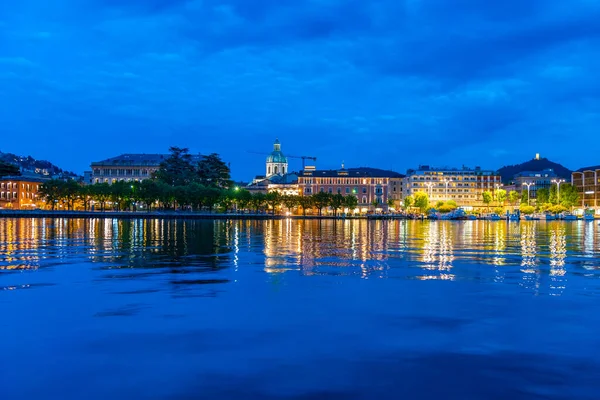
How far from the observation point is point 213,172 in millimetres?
160875

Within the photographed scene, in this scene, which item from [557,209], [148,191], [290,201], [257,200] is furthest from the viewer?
[557,209]

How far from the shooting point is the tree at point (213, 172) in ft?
523

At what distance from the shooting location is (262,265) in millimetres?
27016

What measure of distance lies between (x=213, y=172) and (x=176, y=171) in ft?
31.8

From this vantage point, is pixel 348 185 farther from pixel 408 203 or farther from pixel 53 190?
pixel 53 190

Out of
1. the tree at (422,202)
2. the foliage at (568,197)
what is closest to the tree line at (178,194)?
the tree at (422,202)

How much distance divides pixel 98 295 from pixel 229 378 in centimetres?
927

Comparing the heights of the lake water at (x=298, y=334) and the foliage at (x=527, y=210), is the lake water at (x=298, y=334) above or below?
below

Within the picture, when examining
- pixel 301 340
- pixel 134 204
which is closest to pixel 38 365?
pixel 301 340

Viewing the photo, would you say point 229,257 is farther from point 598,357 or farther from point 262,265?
point 598,357

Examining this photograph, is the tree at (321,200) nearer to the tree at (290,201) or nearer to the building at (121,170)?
the tree at (290,201)

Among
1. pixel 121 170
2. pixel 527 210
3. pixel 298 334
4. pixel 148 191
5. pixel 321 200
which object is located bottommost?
pixel 298 334

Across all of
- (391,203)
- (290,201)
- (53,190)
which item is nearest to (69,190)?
(53,190)

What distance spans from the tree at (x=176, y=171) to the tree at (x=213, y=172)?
9.11ft
